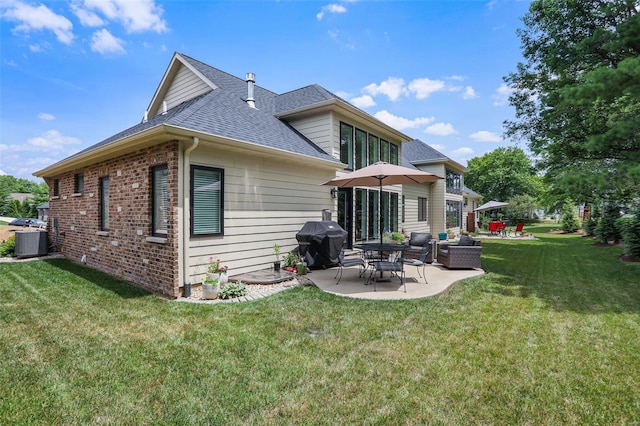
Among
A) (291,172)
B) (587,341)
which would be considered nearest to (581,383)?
(587,341)

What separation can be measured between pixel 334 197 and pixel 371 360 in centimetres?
706

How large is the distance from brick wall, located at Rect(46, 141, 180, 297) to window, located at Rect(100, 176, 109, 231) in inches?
A: 4.3

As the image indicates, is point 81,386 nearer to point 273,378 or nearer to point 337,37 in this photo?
point 273,378

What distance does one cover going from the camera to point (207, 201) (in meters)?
6.43

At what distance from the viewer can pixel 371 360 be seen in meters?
Result: 3.32

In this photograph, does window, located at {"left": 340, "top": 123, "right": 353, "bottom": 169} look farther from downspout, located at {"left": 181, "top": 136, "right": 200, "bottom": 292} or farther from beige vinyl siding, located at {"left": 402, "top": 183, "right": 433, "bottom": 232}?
beige vinyl siding, located at {"left": 402, "top": 183, "right": 433, "bottom": 232}

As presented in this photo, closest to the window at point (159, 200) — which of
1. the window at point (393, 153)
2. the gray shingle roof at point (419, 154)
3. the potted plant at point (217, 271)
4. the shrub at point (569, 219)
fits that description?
the potted plant at point (217, 271)

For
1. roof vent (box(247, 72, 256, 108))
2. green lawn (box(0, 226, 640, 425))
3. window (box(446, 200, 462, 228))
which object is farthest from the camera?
window (box(446, 200, 462, 228))

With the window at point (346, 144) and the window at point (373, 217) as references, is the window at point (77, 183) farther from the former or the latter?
the window at point (373, 217)

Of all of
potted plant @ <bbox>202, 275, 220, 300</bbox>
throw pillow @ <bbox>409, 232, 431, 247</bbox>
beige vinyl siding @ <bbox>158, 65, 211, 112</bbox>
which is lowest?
potted plant @ <bbox>202, 275, 220, 300</bbox>

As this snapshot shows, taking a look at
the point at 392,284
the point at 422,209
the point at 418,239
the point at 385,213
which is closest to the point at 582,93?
the point at 418,239

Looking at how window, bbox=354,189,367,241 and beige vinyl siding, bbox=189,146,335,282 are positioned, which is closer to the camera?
beige vinyl siding, bbox=189,146,335,282

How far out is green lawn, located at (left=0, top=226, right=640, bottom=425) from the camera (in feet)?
8.13

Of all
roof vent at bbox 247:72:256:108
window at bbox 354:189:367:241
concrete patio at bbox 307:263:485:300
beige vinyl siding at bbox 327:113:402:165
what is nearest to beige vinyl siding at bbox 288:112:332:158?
beige vinyl siding at bbox 327:113:402:165
